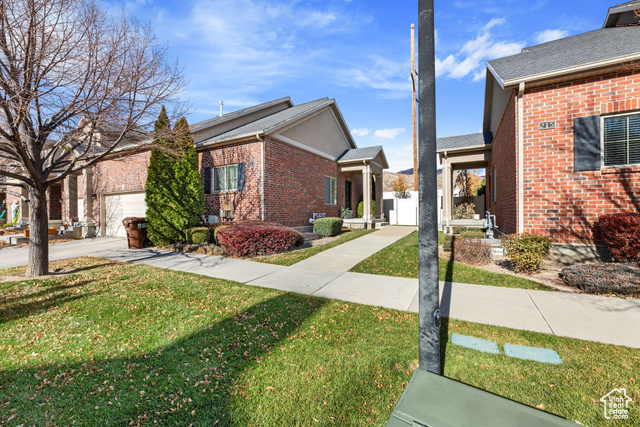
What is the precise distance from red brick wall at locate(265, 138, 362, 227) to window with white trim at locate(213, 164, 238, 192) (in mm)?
1635

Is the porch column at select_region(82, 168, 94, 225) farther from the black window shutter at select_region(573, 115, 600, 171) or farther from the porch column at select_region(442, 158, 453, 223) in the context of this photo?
the black window shutter at select_region(573, 115, 600, 171)

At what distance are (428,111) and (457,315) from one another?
3030mm

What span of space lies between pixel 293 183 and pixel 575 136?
942cm

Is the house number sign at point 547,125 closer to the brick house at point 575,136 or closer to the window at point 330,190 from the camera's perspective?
the brick house at point 575,136

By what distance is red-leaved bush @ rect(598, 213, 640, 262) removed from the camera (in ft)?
17.1

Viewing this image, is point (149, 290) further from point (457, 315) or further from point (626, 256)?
point (626, 256)

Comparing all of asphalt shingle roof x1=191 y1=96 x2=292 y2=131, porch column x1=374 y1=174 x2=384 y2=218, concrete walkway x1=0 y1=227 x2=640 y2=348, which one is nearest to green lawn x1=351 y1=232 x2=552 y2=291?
concrete walkway x1=0 y1=227 x2=640 y2=348

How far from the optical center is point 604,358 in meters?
2.72

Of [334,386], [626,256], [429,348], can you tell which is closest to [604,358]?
[429,348]

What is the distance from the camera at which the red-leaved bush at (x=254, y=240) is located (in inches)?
324

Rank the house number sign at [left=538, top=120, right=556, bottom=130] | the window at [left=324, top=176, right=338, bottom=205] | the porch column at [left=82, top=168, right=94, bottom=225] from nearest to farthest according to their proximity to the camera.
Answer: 1. the house number sign at [left=538, top=120, right=556, bottom=130]
2. the porch column at [left=82, top=168, right=94, bottom=225]
3. the window at [left=324, top=176, right=338, bottom=205]

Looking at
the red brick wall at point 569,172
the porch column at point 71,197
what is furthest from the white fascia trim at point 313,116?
the porch column at point 71,197

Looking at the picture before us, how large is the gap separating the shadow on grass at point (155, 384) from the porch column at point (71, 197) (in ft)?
51.7

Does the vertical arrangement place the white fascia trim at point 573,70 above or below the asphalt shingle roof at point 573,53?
below
